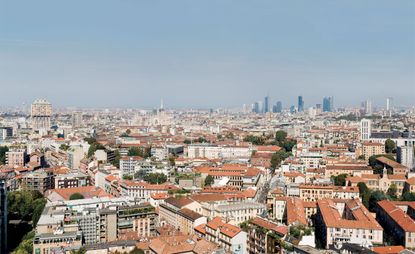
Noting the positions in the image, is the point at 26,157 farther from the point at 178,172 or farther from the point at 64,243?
the point at 64,243

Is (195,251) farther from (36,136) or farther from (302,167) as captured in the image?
(36,136)

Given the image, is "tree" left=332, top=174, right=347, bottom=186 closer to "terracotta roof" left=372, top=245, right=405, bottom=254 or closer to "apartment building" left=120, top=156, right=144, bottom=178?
"terracotta roof" left=372, top=245, right=405, bottom=254

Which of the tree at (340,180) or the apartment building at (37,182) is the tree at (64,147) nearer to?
the apartment building at (37,182)

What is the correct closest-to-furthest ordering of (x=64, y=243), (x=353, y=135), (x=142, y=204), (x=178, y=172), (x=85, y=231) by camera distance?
(x=64, y=243) < (x=85, y=231) < (x=142, y=204) < (x=178, y=172) < (x=353, y=135)

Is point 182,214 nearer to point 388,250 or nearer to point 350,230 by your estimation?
point 350,230

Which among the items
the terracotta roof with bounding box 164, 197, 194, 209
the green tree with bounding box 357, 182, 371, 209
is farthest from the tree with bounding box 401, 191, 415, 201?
the terracotta roof with bounding box 164, 197, 194, 209

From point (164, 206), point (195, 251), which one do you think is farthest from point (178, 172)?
point (195, 251)

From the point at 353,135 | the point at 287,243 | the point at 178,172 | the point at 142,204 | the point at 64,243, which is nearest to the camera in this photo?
the point at 287,243

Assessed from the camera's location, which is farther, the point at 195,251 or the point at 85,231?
the point at 85,231
